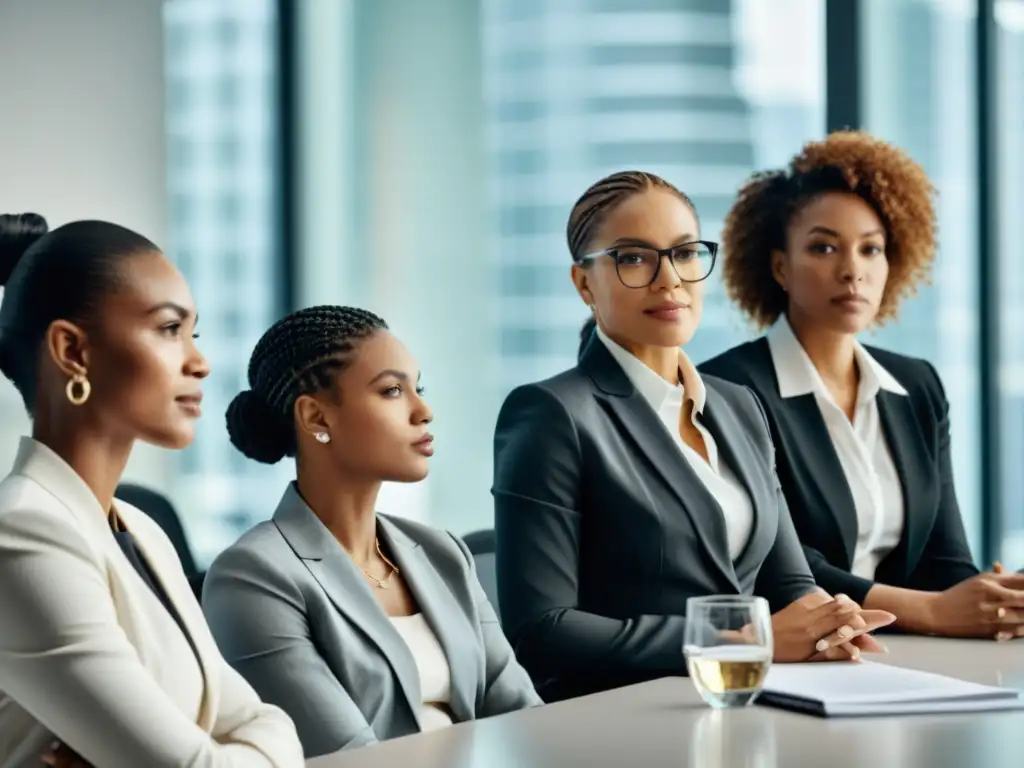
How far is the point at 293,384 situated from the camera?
7.22 ft

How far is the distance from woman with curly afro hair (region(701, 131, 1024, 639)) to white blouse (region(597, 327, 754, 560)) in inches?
14.0

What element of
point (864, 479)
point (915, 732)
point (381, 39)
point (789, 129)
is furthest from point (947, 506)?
point (381, 39)

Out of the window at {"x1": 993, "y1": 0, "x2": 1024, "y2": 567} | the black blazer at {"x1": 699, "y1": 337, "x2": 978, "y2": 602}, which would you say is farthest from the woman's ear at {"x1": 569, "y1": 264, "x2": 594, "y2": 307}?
the window at {"x1": 993, "y1": 0, "x2": 1024, "y2": 567}

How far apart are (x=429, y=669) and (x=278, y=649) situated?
24 cm

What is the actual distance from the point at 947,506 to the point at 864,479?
0.85ft

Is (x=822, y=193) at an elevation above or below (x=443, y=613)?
above

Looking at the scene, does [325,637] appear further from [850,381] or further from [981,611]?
[850,381]

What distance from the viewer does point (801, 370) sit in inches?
122

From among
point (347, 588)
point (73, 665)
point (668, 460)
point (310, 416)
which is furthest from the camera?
point (668, 460)

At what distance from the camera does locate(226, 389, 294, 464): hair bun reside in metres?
2.24

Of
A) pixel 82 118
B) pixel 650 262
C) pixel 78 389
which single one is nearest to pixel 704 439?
pixel 650 262

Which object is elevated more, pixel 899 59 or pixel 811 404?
pixel 899 59

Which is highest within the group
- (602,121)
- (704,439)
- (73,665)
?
(602,121)

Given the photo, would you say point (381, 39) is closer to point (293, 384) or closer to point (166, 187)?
point (166, 187)
